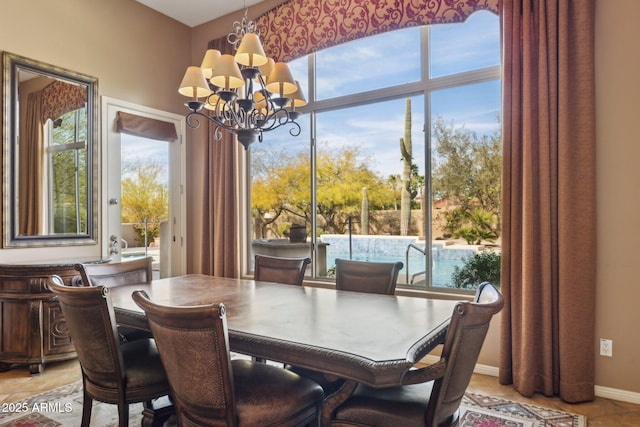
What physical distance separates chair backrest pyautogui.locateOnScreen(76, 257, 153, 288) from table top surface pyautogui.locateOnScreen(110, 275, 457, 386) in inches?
5.7

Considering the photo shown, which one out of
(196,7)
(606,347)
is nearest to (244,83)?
(196,7)

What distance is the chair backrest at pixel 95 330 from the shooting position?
1.80 meters

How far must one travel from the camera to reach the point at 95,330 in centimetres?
184

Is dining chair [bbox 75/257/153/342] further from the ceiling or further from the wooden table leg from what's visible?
the ceiling

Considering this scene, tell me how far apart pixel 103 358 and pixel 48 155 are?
2.62 meters

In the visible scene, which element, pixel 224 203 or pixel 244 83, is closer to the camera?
pixel 244 83

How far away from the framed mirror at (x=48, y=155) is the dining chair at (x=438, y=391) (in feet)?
10.8

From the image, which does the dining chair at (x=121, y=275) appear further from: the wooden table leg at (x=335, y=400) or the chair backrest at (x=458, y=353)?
the chair backrest at (x=458, y=353)

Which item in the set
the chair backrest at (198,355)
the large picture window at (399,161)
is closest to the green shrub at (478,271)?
the large picture window at (399,161)

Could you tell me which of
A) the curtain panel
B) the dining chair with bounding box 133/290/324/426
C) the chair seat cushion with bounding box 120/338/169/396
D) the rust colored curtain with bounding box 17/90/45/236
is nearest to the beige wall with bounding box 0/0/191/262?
the rust colored curtain with bounding box 17/90/45/236

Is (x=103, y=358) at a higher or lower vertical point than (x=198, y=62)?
lower

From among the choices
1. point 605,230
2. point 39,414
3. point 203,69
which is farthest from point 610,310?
point 39,414

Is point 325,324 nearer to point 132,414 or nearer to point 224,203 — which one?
point 132,414

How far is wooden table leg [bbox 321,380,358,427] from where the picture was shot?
5.17ft
